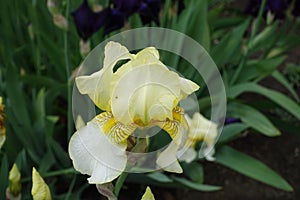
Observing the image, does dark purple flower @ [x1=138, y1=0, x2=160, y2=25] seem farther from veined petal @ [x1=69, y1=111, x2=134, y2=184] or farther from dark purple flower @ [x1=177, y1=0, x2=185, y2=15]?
veined petal @ [x1=69, y1=111, x2=134, y2=184]

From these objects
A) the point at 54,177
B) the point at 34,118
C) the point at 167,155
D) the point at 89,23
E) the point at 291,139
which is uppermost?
the point at 167,155

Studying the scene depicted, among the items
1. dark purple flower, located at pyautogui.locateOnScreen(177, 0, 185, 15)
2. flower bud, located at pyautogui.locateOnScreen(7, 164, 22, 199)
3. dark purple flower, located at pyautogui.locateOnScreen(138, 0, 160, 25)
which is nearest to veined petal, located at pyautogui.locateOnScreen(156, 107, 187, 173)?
flower bud, located at pyautogui.locateOnScreen(7, 164, 22, 199)

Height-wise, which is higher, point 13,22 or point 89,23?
point 89,23

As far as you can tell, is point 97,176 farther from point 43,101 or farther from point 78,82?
point 43,101

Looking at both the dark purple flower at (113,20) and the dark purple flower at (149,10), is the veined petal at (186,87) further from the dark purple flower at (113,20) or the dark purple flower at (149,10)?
the dark purple flower at (149,10)

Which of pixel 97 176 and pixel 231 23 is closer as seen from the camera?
pixel 97 176

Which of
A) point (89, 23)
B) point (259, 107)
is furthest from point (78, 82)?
point (259, 107)
